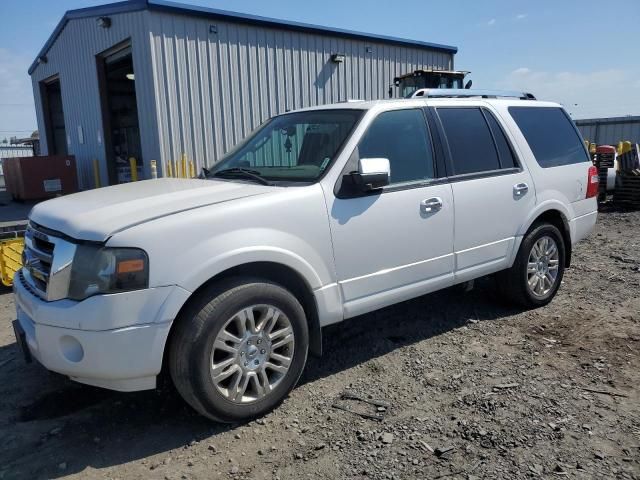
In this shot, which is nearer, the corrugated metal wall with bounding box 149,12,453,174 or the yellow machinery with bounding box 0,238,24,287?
the yellow machinery with bounding box 0,238,24,287

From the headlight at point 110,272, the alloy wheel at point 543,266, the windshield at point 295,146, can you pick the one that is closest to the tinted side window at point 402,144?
the windshield at point 295,146

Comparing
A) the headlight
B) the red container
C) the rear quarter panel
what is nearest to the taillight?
the rear quarter panel

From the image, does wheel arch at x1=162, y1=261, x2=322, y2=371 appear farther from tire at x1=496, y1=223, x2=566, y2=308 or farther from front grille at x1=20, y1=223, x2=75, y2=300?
tire at x1=496, y1=223, x2=566, y2=308

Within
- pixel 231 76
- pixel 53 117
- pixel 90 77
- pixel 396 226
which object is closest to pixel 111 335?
pixel 396 226

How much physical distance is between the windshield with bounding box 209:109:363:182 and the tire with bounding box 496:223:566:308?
2.08 m

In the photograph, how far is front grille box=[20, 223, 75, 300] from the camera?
8.86 feet

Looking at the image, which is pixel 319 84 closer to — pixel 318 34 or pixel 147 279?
pixel 318 34

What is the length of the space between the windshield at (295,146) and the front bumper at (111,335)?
51.7 inches

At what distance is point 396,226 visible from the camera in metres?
3.59

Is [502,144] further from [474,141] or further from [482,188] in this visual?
[482,188]

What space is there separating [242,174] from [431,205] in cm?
141

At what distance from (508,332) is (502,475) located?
2.03m

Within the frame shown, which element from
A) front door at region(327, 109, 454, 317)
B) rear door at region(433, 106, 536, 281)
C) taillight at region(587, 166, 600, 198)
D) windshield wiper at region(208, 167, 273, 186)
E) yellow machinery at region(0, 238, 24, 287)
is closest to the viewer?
front door at region(327, 109, 454, 317)

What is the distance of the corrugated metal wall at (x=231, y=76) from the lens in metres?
10.6
